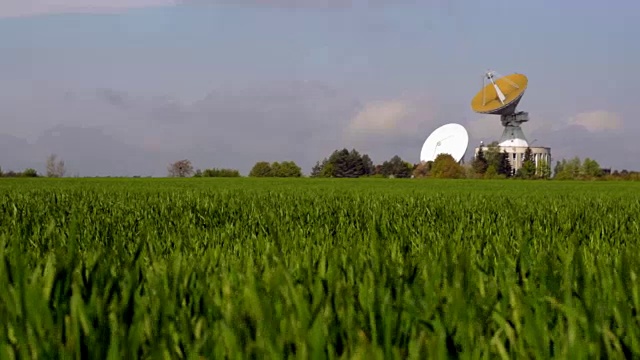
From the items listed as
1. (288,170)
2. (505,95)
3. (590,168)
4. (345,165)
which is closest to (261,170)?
(288,170)

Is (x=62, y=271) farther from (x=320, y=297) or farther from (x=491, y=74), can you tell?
(x=491, y=74)

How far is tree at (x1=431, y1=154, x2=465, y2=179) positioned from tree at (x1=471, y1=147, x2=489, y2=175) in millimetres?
8730

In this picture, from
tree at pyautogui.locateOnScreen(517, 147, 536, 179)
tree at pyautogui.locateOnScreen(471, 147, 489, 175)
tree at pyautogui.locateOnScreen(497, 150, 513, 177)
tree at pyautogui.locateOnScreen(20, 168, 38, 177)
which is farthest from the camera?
tree at pyautogui.locateOnScreen(497, 150, 513, 177)

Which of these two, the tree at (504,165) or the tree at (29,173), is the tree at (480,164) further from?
the tree at (29,173)

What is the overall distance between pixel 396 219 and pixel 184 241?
10.4 ft

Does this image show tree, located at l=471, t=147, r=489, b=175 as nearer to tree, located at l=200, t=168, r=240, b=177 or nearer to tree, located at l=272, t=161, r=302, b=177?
tree, located at l=272, t=161, r=302, b=177

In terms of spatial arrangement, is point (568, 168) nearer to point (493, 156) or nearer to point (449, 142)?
point (493, 156)

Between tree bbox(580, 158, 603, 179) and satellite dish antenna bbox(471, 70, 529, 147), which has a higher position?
satellite dish antenna bbox(471, 70, 529, 147)

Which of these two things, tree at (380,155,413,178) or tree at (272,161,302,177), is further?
tree at (380,155,413,178)

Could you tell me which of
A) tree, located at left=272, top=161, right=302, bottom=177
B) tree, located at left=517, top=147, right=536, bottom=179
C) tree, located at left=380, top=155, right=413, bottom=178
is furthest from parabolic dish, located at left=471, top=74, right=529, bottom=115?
tree, located at left=380, top=155, right=413, bottom=178

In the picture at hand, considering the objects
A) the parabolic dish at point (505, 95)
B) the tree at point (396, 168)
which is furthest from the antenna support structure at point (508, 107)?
the tree at point (396, 168)

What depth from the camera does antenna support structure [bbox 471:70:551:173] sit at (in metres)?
89.4

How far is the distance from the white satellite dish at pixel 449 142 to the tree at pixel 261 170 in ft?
95.9

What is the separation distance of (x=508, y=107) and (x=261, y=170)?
4202 cm
